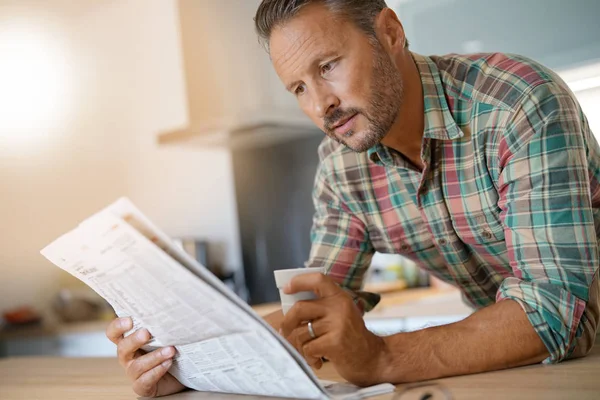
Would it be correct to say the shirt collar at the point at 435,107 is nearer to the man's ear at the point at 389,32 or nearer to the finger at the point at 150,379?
the man's ear at the point at 389,32

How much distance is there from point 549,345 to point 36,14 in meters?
3.42

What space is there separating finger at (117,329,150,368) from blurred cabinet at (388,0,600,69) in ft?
6.36

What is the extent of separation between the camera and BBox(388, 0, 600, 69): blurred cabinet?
2301mm

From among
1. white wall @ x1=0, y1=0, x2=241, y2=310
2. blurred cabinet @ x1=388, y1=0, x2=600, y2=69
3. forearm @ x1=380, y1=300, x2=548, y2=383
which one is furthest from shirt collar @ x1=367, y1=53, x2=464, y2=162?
white wall @ x1=0, y1=0, x2=241, y2=310

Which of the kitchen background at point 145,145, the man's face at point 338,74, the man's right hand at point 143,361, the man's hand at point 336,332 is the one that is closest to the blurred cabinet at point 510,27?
the kitchen background at point 145,145

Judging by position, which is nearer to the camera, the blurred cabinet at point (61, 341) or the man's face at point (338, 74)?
the man's face at point (338, 74)

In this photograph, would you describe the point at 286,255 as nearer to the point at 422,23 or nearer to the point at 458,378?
the point at 422,23

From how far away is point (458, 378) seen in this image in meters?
0.86

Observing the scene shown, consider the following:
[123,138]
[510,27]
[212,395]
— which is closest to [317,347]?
[212,395]

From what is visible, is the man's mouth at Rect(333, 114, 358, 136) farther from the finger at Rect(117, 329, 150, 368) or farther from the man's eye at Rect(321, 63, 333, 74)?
the finger at Rect(117, 329, 150, 368)

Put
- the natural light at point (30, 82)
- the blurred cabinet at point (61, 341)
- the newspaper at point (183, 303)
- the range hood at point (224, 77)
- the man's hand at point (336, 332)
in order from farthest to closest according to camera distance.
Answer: the natural light at point (30, 82) → the range hood at point (224, 77) → the blurred cabinet at point (61, 341) → the man's hand at point (336, 332) → the newspaper at point (183, 303)

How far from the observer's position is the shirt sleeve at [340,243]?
1376 millimetres

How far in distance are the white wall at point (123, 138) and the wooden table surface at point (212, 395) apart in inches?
Result: 81.8

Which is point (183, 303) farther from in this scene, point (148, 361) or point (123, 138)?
point (123, 138)
